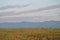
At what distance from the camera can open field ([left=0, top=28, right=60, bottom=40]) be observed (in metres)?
1.35

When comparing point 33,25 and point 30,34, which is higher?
point 33,25

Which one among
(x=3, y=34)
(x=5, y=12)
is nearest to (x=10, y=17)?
(x=5, y=12)

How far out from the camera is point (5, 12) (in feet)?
4.58

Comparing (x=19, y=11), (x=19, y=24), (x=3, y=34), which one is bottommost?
(x=3, y=34)

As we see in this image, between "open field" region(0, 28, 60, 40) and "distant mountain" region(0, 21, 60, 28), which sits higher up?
"distant mountain" region(0, 21, 60, 28)

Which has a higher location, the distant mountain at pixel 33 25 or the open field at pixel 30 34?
the distant mountain at pixel 33 25

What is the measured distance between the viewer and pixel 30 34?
136 centimetres

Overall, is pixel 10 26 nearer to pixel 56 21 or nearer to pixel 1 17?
pixel 1 17

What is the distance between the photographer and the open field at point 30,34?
1346 mm

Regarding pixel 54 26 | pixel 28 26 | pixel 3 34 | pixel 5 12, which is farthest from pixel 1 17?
pixel 54 26

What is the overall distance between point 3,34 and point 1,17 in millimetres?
206

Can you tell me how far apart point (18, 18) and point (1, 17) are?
0.21 meters

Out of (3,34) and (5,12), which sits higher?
(5,12)

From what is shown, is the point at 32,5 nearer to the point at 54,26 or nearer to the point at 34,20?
the point at 34,20
